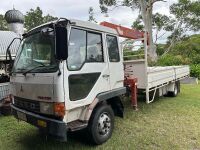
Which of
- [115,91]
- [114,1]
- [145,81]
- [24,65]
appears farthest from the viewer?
[114,1]

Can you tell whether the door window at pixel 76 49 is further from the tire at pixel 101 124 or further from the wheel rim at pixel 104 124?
the wheel rim at pixel 104 124

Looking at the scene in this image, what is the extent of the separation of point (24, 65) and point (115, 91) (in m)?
1.97

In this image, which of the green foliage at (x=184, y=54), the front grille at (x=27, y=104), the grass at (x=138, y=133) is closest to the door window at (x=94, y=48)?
the front grille at (x=27, y=104)

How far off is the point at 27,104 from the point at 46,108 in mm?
Answer: 619

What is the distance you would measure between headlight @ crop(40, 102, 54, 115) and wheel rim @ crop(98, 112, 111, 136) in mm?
1203

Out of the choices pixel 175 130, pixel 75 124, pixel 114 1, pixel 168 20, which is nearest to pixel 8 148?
pixel 75 124

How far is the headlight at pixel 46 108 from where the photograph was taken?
421 cm

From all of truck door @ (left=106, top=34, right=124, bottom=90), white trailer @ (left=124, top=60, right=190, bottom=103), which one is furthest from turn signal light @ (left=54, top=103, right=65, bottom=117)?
white trailer @ (left=124, top=60, right=190, bottom=103)

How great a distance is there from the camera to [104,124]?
17.1ft

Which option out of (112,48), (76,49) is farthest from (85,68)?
(112,48)

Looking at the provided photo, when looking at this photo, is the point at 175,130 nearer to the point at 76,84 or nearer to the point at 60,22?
the point at 76,84

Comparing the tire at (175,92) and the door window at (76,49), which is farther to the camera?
the tire at (175,92)

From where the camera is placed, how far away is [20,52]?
5.15m

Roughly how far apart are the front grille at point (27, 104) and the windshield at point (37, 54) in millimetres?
564
